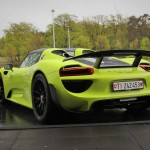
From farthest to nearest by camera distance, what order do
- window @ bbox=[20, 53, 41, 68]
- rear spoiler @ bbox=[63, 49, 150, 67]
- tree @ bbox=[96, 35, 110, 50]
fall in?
tree @ bbox=[96, 35, 110, 50] → window @ bbox=[20, 53, 41, 68] → rear spoiler @ bbox=[63, 49, 150, 67]

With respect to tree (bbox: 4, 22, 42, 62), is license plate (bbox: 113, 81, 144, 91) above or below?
above

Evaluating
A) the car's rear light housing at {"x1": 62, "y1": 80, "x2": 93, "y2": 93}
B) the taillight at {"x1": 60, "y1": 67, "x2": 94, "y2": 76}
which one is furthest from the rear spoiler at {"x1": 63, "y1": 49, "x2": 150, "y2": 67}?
the car's rear light housing at {"x1": 62, "y1": 80, "x2": 93, "y2": 93}

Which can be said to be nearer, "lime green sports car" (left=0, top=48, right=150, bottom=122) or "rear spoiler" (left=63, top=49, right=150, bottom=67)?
"rear spoiler" (left=63, top=49, right=150, bottom=67)

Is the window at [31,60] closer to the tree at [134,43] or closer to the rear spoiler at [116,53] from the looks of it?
the rear spoiler at [116,53]

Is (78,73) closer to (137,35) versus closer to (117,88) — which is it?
(117,88)

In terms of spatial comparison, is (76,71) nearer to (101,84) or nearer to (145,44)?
(101,84)

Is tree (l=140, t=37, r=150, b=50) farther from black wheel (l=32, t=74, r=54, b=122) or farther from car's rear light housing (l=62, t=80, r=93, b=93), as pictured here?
car's rear light housing (l=62, t=80, r=93, b=93)

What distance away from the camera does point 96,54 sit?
15.1ft

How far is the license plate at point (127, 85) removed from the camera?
4906 millimetres

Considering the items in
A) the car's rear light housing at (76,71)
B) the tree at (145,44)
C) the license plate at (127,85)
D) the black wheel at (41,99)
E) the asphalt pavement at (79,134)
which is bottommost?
the tree at (145,44)

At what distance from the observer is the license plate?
16.1 ft

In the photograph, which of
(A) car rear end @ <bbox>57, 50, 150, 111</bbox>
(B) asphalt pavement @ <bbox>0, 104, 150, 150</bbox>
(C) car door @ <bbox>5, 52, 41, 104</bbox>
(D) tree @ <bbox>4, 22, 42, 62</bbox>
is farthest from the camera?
(D) tree @ <bbox>4, 22, 42, 62</bbox>

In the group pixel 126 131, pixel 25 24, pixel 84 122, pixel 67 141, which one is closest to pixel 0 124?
pixel 84 122

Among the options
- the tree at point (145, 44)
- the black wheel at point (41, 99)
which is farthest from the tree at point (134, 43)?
the black wheel at point (41, 99)
